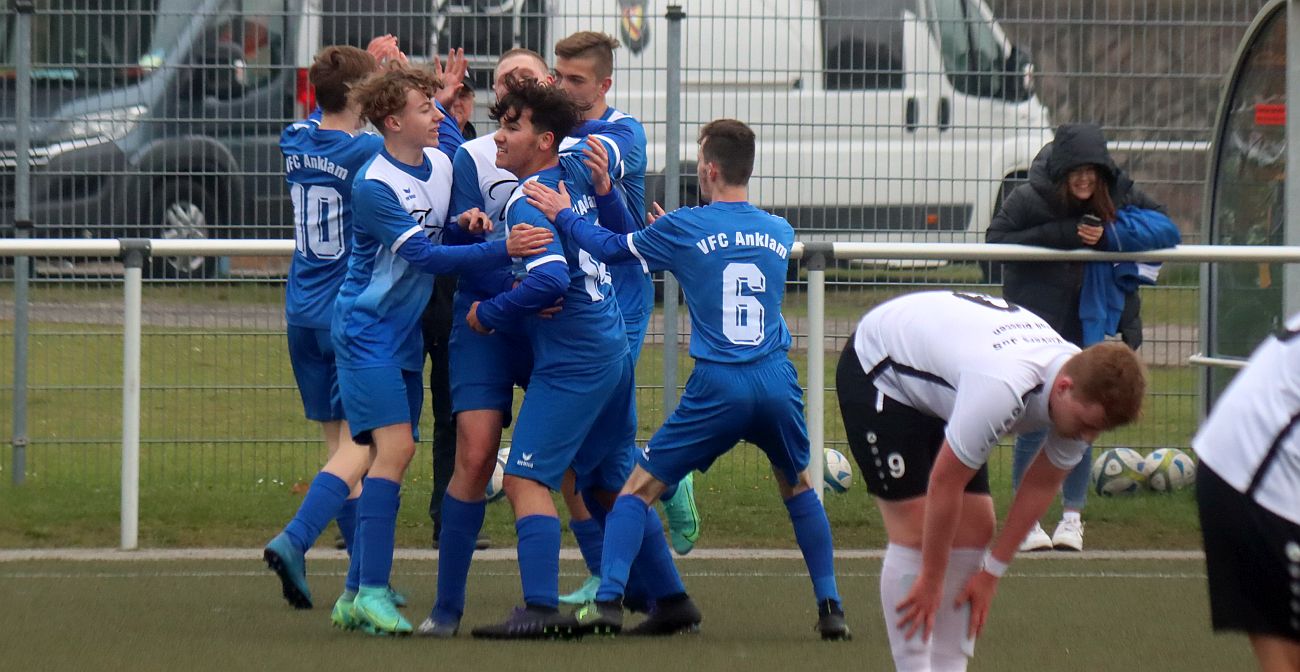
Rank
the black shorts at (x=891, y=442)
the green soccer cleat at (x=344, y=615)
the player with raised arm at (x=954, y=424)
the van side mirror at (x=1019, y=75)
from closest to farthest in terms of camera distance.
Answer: the player with raised arm at (x=954, y=424) → the black shorts at (x=891, y=442) → the green soccer cleat at (x=344, y=615) → the van side mirror at (x=1019, y=75)

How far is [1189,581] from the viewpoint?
6852mm

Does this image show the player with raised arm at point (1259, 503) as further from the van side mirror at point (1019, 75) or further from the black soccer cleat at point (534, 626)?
the van side mirror at point (1019, 75)

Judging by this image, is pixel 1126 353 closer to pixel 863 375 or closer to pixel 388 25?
pixel 863 375

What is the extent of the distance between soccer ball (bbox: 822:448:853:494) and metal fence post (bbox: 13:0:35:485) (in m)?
3.77

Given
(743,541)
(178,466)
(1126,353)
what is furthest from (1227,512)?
(178,466)

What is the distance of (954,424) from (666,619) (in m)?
1.93

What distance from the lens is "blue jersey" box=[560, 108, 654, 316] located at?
6.07 m

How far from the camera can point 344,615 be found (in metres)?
5.61

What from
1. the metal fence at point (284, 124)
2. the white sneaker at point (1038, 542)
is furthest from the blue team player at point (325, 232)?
the white sneaker at point (1038, 542)

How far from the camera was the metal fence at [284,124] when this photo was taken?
820 cm

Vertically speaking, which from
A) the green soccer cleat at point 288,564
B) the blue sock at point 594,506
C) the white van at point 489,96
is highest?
the white van at point 489,96

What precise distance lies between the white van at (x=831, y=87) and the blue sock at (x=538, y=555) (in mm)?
3137

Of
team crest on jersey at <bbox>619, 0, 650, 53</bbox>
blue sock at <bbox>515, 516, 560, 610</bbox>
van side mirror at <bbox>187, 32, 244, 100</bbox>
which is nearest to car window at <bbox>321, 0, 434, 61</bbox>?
van side mirror at <bbox>187, 32, 244, 100</bbox>

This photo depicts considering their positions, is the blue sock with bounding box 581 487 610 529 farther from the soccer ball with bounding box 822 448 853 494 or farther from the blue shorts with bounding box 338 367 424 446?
the soccer ball with bounding box 822 448 853 494
